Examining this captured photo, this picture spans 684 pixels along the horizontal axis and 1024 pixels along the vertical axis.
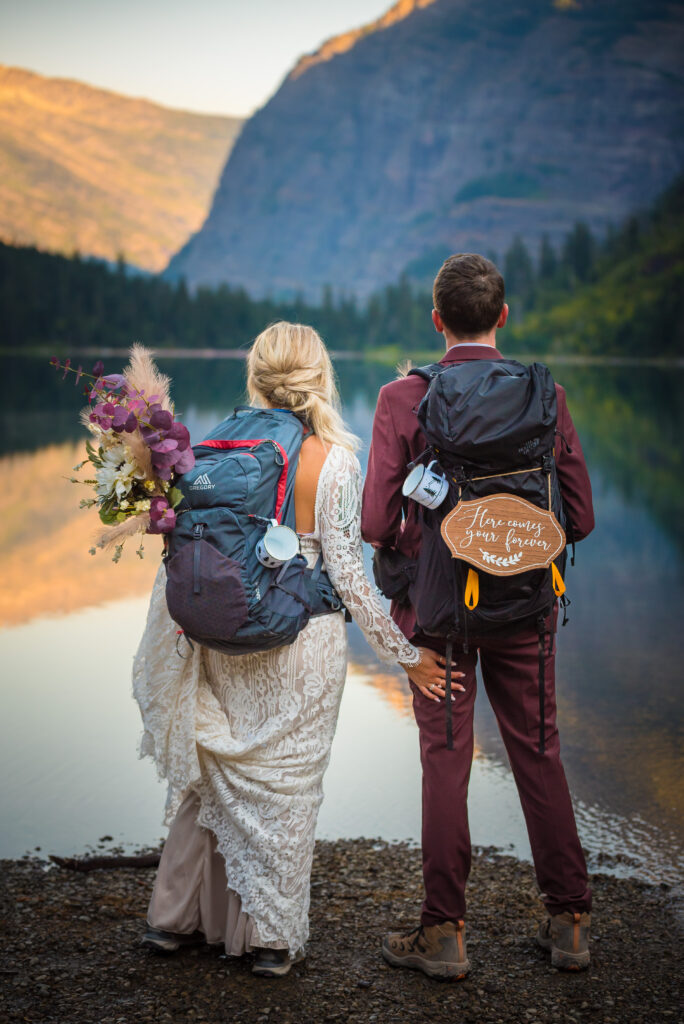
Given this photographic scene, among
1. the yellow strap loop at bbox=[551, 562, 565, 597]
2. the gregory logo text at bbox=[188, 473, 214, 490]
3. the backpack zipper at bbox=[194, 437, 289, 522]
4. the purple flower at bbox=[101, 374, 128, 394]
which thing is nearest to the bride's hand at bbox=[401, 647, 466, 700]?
the yellow strap loop at bbox=[551, 562, 565, 597]

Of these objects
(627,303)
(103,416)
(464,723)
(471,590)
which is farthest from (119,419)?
(627,303)

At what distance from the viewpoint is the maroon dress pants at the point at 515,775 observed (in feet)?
11.5

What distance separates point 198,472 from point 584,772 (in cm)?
361

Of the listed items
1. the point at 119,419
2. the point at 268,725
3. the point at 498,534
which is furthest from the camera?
the point at 268,725

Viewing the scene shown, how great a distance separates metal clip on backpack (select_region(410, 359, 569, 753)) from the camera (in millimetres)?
3230

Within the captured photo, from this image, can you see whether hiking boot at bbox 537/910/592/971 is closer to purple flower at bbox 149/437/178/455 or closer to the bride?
the bride

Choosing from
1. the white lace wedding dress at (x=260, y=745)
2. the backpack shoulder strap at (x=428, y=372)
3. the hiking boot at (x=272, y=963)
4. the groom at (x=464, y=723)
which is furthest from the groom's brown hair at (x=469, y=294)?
the hiking boot at (x=272, y=963)

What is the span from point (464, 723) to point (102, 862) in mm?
2121

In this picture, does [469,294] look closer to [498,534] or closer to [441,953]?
[498,534]

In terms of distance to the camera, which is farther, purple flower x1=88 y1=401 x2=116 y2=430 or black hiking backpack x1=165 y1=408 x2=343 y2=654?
purple flower x1=88 y1=401 x2=116 y2=430

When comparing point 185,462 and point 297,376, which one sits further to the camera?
point 297,376

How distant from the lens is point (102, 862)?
15.7 feet

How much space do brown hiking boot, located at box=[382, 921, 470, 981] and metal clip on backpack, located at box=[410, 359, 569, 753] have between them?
90 cm

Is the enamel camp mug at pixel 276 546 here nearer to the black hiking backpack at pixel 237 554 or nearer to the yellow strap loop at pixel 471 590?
the black hiking backpack at pixel 237 554
